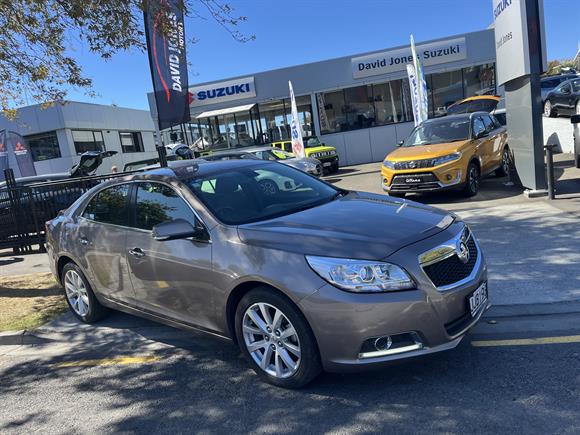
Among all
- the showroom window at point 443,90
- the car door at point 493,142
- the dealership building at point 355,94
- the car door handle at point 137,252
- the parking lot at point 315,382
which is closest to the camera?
the parking lot at point 315,382

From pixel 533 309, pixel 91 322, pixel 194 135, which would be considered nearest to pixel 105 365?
pixel 91 322

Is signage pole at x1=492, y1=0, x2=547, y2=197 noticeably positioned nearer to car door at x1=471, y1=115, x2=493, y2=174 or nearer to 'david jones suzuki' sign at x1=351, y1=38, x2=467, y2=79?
car door at x1=471, y1=115, x2=493, y2=174

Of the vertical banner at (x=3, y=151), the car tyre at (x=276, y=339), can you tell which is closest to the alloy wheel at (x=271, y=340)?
the car tyre at (x=276, y=339)

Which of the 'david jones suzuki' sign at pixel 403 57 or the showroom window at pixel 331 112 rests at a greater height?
the 'david jones suzuki' sign at pixel 403 57

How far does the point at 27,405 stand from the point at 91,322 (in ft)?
5.47

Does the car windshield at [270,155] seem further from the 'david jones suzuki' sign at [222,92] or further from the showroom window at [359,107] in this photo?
the 'david jones suzuki' sign at [222,92]

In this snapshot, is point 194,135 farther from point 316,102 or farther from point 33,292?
point 33,292

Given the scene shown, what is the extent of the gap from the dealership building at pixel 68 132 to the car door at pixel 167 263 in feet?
77.7

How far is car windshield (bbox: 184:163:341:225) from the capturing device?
13.1 feet

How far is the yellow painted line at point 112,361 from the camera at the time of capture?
14.6 ft

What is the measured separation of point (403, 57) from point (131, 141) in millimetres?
21917

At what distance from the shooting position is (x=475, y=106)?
18.2 metres

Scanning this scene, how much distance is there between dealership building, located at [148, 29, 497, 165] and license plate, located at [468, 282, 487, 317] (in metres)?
20.8

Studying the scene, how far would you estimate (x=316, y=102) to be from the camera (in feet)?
79.5
